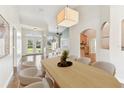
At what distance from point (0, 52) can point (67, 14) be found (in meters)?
1.60

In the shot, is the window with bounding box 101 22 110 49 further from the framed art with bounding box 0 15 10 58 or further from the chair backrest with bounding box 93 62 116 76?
the framed art with bounding box 0 15 10 58

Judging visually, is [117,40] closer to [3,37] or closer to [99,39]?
[99,39]

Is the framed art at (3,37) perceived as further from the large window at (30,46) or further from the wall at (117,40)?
the large window at (30,46)

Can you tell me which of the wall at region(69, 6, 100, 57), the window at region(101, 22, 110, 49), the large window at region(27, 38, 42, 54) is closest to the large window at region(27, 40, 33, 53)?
the large window at region(27, 38, 42, 54)

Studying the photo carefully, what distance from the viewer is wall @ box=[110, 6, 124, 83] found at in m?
3.57

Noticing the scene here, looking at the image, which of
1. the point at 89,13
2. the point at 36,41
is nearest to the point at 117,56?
the point at 89,13

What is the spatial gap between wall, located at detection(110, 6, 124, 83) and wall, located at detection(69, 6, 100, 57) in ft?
4.39

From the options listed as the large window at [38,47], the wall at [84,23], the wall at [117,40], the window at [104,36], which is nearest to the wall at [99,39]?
the window at [104,36]

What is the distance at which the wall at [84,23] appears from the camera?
514 cm

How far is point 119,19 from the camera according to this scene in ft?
11.8

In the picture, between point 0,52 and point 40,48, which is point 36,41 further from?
point 0,52

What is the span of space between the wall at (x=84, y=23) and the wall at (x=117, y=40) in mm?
1339

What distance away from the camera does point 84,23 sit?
18.7 ft

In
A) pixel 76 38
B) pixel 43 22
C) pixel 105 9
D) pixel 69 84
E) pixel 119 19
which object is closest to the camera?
pixel 69 84
